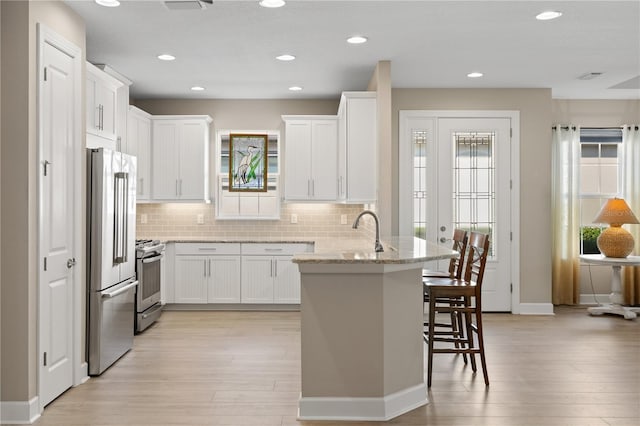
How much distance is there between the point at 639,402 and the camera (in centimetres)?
372

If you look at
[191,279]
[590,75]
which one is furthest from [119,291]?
[590,75]

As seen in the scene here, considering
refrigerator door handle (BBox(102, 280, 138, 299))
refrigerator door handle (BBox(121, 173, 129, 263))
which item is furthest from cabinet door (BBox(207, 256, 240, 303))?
refrigerator door handle (BBox(121, 173, 129, 263))

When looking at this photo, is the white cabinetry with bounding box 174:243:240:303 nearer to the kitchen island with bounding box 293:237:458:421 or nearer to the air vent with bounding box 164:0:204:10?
the air vent with bounding box 164:0:204:10

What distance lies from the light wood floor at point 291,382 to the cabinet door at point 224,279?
0.94 metres

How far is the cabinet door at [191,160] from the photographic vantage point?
23.4 ft

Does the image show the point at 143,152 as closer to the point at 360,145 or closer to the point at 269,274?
the point at 269,274

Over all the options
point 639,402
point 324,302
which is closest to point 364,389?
point 324,302

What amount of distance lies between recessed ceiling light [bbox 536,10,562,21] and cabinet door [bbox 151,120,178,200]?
451cm

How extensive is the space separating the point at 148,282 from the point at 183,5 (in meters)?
3.13

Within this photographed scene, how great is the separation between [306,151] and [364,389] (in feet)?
13.4

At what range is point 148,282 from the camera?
597 cm

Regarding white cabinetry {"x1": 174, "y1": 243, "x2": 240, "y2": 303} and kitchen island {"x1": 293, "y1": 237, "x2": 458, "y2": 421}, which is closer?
kitchen island {"x1": 293, "y1": 237, "x2": 458, "y2": 421}

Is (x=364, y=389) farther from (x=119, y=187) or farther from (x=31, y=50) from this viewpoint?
(x=31, y=50)

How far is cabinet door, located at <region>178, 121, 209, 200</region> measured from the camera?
7.12m
